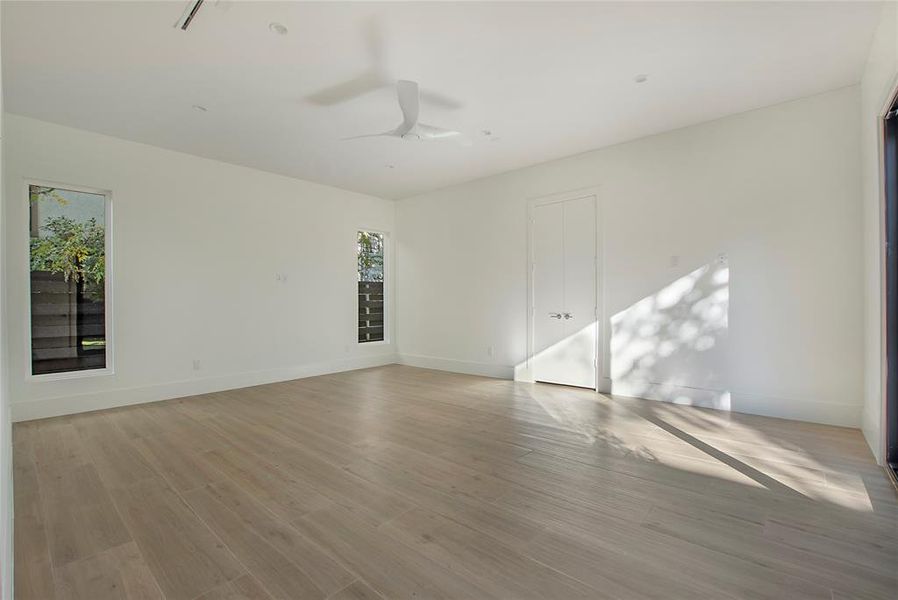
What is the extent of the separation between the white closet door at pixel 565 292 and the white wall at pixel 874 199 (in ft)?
8.17

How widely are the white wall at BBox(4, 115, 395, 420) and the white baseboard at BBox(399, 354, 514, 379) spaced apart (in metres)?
1.12

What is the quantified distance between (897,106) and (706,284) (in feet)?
6.70

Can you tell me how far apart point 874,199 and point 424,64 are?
3696 mm

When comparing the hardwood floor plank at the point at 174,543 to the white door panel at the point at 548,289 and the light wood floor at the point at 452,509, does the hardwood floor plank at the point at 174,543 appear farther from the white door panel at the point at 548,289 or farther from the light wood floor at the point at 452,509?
the white door panel at the point at 548,289

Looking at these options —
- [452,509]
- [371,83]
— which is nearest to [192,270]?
[371,83]

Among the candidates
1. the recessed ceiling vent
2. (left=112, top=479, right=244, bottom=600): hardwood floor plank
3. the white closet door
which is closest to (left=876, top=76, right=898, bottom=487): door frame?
the white closet door

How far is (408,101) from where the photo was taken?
3402mm

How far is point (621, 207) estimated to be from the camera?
16.7 ft

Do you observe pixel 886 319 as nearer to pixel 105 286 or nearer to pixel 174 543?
pixel 174 543

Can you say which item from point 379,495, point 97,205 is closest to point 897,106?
point 379,495

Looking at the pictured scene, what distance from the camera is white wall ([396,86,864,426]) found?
3.76 meters

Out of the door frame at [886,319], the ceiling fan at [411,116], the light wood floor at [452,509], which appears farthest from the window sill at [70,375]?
the door frame at [886,319]

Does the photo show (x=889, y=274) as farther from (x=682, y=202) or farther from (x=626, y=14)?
(x=626, y=14)

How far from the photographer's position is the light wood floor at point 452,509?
1757 mm
